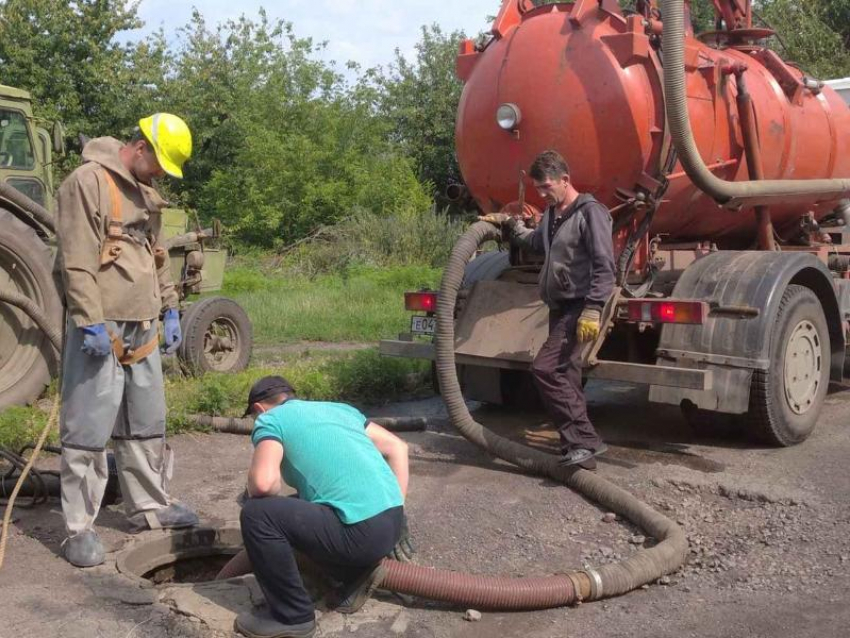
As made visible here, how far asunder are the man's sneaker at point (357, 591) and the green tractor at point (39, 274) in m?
3.96

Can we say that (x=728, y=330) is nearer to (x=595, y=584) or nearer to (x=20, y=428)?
(x=595, y=584)

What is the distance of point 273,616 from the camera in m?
3.54

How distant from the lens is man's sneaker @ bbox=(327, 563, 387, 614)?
372 cm

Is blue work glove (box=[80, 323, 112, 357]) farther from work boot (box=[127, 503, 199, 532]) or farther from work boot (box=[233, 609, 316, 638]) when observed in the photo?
work boot (box=[233, 609, 316, 638])

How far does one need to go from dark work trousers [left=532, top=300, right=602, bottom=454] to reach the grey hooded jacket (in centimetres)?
14

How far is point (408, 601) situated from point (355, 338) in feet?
25.4

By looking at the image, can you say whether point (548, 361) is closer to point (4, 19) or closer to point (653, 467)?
point (653, 467)

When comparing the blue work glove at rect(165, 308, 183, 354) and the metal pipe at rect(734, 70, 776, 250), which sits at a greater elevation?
the metal pipe at rect(734, 70, 776, 250)

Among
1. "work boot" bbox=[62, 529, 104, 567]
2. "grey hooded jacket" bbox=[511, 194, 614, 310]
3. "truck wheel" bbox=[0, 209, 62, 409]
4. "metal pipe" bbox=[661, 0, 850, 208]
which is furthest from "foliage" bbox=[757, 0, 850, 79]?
"work boot" bbox=[62, 529, 104, 567]

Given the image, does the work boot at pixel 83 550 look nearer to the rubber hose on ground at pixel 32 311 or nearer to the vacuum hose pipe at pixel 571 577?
the vacuum hose pipe at pixel 571 577

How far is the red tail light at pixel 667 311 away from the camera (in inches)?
227

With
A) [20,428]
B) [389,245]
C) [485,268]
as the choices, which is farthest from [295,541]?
[389,245]

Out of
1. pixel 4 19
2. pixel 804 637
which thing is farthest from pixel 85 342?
pixel 4 19

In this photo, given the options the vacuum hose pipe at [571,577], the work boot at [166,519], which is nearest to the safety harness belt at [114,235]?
the work boot at [166,519]
